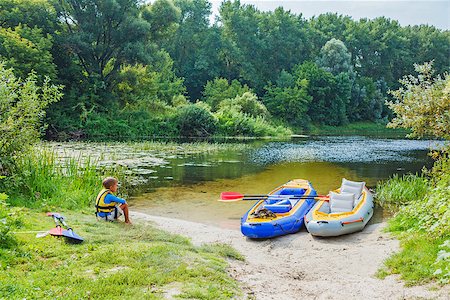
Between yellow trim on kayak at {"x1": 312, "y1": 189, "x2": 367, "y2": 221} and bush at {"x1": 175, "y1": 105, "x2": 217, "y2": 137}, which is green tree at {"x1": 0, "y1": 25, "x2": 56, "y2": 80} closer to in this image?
bush at {"x1": 175, "y1": 105, "x2": 217, "y2": 137}

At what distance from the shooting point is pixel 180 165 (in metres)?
18.4

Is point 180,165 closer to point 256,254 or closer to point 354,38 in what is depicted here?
point 256,254

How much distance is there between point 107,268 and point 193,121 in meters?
30.6

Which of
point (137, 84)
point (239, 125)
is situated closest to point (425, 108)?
point (239, 125)

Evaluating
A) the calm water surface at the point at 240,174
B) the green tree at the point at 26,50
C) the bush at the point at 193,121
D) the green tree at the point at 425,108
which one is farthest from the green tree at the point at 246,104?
the green tree at the point at 425,108

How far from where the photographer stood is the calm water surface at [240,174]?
11430mm

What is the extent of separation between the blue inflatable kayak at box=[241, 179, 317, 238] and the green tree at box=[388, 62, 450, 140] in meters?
3.05

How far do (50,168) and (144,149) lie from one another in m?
13.5

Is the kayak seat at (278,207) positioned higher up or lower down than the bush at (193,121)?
lower down

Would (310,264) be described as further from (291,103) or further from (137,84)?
(291,103)

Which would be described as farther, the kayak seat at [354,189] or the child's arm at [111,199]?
the kayak seat at [354,189]

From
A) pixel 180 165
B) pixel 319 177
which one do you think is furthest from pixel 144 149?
pixel 319 177

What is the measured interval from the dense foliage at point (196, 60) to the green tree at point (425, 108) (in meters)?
0.48

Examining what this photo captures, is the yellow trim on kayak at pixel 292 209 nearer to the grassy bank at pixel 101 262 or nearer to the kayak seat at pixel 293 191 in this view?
the kayak seat at pixel 293 191
